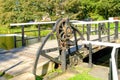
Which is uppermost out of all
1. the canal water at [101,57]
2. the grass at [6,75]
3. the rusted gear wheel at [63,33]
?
the rusted gear wheel at [63,33]

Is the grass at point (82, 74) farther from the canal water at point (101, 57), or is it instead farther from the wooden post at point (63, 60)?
the canal water at point (101, 57)

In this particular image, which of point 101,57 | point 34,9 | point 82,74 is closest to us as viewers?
point 82,74

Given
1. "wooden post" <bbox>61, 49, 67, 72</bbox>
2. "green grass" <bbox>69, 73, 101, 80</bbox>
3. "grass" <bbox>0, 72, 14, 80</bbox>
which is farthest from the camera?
"wooden post" <bbox>61, 49, 67, 72</bbox>

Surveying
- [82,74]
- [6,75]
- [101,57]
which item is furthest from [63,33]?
[101,57]

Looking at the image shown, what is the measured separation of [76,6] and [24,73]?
22.8 metres

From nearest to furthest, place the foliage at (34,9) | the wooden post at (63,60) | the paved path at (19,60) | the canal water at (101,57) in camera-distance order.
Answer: the paved path at (19,60)
the wooden post at (63,60)
the canal water at (101,57)
the foliage at (34,9)

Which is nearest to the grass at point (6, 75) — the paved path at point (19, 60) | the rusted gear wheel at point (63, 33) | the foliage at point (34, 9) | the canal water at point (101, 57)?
→ the paved path at point (19, 60)

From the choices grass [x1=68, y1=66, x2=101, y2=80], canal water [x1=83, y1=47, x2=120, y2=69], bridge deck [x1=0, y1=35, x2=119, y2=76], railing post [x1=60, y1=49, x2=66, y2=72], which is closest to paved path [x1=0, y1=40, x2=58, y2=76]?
bridge deck [x1=0, y1=35, x2=119, y2=76]

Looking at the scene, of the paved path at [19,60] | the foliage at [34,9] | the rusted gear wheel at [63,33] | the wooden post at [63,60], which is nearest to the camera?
the paved path at [19,60]

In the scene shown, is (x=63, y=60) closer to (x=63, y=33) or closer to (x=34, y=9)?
(x=63, y=33)

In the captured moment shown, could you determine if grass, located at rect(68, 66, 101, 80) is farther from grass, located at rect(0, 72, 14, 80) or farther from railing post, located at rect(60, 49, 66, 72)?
grass, located at rect(0, 72, 14, 80)

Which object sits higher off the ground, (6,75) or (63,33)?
(63,33)

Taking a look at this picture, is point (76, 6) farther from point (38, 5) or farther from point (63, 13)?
point (38, 5)

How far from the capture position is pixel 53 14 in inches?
1012
